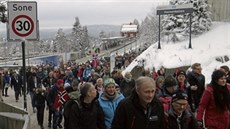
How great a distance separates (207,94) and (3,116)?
23.1 ft

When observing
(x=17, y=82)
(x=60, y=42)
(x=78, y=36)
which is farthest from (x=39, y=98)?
(x=60, y=42)

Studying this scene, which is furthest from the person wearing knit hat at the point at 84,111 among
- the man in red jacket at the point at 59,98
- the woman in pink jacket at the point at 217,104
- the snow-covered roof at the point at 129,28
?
the snow-covered roof at the point at 129,28

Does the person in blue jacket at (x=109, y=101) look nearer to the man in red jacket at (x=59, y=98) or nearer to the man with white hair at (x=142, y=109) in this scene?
the man with white hair at (x=142, y=109)

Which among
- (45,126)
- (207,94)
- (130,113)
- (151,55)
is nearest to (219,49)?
(151,55)

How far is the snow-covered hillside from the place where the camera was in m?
29.5

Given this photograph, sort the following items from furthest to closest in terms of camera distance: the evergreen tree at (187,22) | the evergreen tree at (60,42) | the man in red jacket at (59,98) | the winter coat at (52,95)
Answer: the evergreen tree at (60,42) < the evergreen tree at (187,22) < the winter coat at (52,95) < the man in red jacket at (59,98)

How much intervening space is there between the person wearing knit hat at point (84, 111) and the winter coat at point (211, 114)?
5.52ft

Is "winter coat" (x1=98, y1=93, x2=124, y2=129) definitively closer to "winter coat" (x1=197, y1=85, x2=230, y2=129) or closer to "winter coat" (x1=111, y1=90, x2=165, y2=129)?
"winter coat" (x1=197, y1=85, x2=230, y2=129)

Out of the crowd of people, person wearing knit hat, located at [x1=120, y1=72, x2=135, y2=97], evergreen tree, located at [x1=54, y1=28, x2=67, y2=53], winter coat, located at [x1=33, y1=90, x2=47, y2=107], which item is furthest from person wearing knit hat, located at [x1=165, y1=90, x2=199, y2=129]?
evergreen tree, located at [x1=54, y1=28, x2=67, y2=53]

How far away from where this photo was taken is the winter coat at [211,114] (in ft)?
22.3

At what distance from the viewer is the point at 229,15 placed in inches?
1483

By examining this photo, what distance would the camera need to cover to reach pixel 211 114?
6.87 m

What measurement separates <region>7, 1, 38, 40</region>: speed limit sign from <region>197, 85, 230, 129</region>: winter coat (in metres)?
3.81

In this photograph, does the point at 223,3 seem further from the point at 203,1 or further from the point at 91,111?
the point at 91,111
